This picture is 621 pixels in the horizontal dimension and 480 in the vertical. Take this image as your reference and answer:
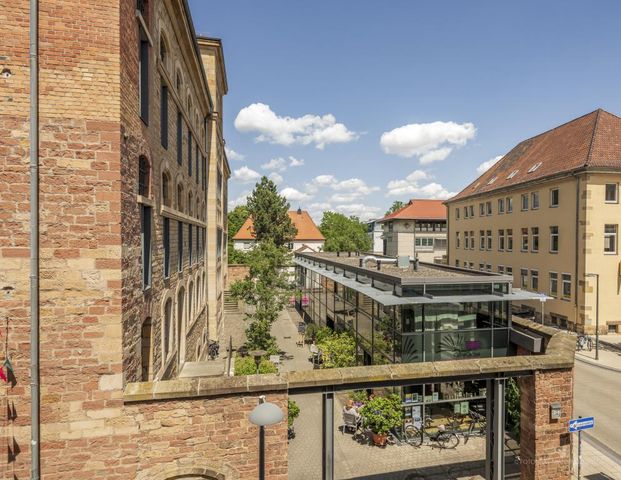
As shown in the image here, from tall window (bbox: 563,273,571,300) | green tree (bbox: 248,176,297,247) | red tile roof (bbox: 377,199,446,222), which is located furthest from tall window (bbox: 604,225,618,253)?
green tree (bbox: 248,176,297,247)

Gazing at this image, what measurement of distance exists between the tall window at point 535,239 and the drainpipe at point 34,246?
105 feet

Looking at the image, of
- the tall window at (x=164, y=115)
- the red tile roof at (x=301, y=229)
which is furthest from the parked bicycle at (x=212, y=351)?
the red tile roof at (x=301, y=229)

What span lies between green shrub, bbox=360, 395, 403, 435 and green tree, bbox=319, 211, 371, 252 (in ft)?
170

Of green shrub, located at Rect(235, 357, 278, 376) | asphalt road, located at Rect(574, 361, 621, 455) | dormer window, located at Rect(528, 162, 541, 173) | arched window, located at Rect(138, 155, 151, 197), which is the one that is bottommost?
asphalt road, located at Rect(574, 361, 621, 455)

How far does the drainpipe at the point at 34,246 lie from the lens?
18.4ft

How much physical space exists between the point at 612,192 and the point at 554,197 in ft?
11.3

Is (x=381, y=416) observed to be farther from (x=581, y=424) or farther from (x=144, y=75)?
(x=144, y=75)

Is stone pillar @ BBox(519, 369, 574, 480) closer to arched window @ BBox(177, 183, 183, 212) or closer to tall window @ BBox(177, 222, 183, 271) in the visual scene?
tall window @ BBox(177, 222, 183, 271)

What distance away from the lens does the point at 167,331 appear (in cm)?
1070

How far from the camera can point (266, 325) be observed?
19391 mm

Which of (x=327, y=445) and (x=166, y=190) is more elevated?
(x=166, y=190)

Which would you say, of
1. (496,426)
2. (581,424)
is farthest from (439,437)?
(581,424)

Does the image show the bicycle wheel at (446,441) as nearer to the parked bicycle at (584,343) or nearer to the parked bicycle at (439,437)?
the parked bicycle at (439,437)

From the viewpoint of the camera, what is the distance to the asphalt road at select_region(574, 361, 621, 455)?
12250 mm
